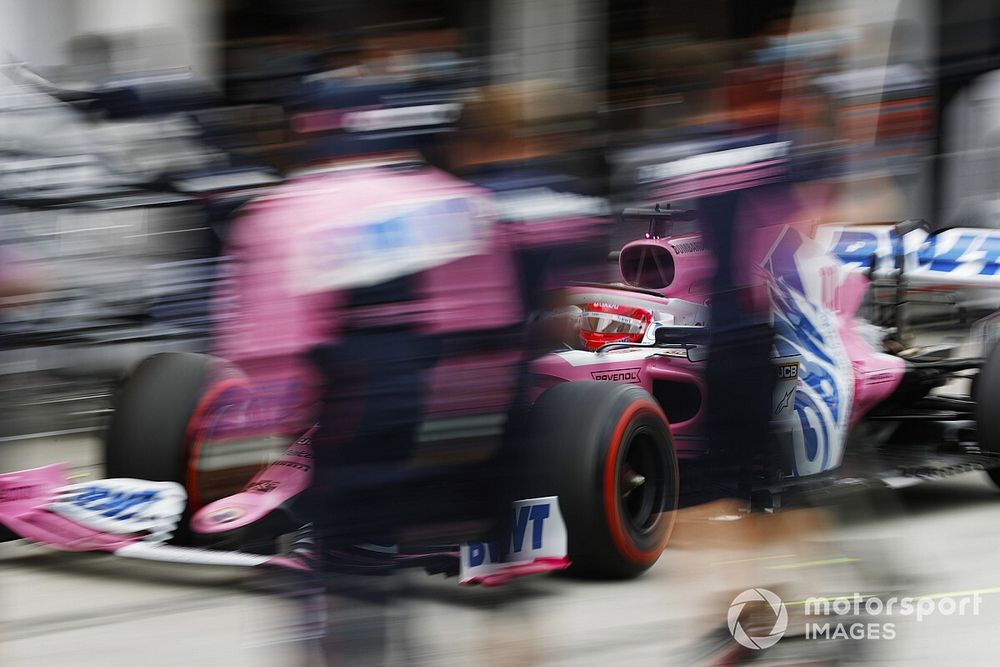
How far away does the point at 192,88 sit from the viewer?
7188mm

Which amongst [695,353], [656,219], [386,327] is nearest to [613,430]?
[695,353]

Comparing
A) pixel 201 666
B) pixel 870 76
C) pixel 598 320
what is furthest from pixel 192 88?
pixel 870 76

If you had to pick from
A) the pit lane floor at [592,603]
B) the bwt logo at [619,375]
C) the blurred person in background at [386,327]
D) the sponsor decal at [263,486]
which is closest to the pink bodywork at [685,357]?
the bwt logo at [619,375]

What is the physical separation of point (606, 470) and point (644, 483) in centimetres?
34

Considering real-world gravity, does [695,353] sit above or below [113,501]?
above

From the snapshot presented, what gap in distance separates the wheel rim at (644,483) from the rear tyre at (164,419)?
1390mm

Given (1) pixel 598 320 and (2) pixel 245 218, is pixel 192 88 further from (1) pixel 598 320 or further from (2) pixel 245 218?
(2) pixel 245 218

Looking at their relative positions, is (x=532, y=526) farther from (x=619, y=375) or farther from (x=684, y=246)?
(x=684, y=246)

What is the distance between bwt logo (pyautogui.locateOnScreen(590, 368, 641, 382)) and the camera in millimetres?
4910

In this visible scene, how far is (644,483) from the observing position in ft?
14.9

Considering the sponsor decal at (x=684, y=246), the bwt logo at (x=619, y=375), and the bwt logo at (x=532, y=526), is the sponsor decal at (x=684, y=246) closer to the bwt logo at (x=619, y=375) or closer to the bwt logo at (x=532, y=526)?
the bwt logo at (x=619, y=375)

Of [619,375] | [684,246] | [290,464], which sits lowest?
[290,464]

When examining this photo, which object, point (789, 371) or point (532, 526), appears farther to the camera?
point (789, 371)

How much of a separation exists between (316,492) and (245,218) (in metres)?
0.54
